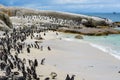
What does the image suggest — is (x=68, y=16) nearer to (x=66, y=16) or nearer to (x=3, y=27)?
(x=66, y=16)

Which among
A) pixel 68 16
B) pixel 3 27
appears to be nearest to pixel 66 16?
pixel 68 16

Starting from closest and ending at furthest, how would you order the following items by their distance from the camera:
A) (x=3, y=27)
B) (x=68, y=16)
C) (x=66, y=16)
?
(x=3, y=27) < (x=68, y=16) < (x=66, y=16)

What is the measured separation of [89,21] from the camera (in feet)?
197

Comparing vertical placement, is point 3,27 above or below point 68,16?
above

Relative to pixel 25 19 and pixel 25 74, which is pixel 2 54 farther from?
pixel 25 19

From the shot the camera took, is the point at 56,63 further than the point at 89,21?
No

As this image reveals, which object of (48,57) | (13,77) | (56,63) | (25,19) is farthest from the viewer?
(25,19)

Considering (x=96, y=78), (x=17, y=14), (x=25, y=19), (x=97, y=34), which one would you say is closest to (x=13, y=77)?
(x=96, y=78)

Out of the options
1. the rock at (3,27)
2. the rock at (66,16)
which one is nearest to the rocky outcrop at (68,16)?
the rock at (66,16)

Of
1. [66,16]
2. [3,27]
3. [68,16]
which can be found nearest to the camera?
[3,27]

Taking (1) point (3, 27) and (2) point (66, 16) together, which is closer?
(1) point (3, 27)

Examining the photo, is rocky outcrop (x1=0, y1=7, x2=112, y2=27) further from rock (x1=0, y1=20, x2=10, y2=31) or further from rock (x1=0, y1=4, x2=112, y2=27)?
rock (x1=0, y1=20, x2=10, y2=31)

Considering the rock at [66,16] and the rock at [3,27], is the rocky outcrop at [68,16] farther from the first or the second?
the rock at [3,27]

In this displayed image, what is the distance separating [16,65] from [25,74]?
227 centimetres
